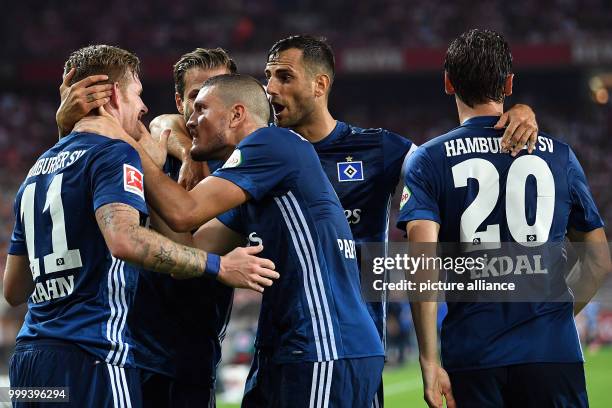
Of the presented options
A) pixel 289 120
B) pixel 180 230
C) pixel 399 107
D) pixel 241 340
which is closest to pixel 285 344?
pixel 180 230

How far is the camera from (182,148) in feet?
16.5

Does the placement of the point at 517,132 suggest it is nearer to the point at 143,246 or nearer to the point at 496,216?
the point at 496,216

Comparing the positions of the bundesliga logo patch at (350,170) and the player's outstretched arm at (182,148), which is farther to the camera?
the bundesliga logo patch at (350,170)

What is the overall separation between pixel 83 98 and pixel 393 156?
6.22ft

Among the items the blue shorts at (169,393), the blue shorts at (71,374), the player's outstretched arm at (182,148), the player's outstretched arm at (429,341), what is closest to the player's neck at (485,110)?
the player's outstretched arm at (429,341)

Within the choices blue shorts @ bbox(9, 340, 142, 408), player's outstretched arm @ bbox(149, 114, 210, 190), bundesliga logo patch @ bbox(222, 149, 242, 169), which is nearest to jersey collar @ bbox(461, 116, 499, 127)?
bundesliga logo patch @ bbox(222, 149, 242, 169)

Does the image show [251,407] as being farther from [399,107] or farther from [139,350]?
[399,107]

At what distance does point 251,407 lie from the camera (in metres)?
4.11

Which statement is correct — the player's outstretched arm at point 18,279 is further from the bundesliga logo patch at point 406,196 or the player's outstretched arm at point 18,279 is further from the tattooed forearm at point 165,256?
the bundesliga logo patch at point 406,196

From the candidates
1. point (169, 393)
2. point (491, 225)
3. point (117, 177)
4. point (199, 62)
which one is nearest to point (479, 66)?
point (491, 225)

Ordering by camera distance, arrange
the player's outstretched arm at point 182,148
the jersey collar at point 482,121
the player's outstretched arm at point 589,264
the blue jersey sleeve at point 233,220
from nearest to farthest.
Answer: the blue jersey sleeve at point 233,220 < the jersey collar at point 482,121 < the player's outstretched arm at point 589,264 < the player's outstretched arm at point 182,148

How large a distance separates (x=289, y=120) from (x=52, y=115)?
90.6 ft

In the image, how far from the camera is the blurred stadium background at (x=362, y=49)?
29125 millimetres

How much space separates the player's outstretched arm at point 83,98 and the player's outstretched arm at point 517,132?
1868mm
